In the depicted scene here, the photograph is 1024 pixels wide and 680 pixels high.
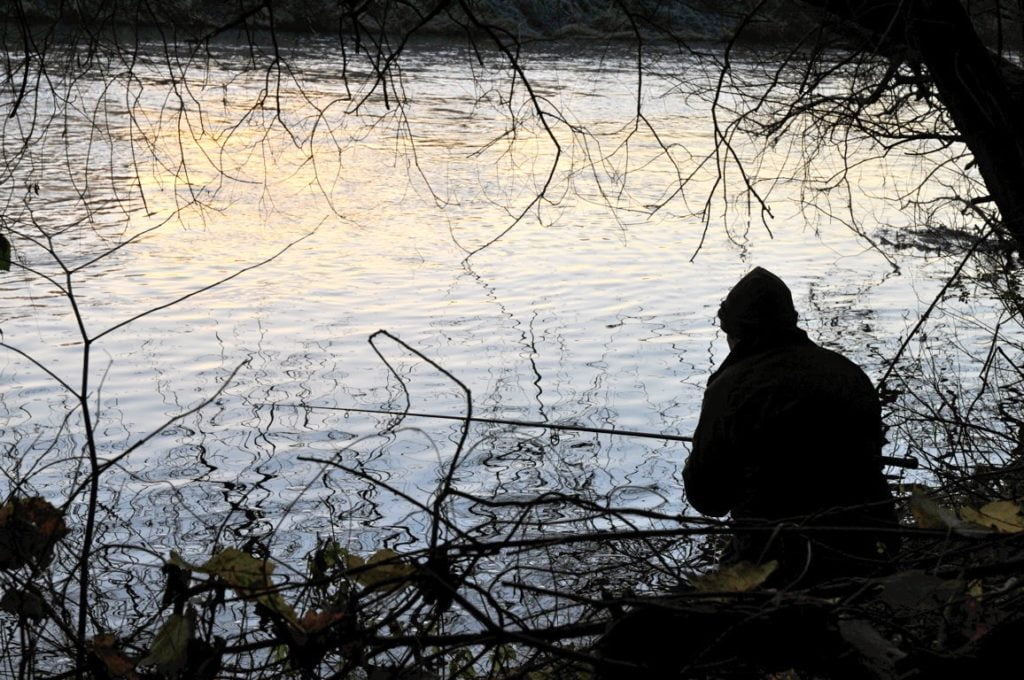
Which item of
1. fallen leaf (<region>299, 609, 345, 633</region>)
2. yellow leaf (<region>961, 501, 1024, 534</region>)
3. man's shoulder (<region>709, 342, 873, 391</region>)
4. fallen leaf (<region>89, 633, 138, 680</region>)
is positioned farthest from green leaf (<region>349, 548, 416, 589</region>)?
man's shoulder (<region>709, 342, 873, 391</region>)

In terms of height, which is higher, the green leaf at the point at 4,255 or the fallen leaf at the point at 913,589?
the green leaf at the point at 4,255

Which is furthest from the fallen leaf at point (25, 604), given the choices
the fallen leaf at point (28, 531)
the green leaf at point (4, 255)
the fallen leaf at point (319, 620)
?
the green leaf at point (4, 255)

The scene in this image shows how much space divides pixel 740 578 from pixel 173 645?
88 cm

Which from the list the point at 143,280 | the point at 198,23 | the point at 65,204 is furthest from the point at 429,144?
the point at 198,23

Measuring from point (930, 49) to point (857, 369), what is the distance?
1.78m

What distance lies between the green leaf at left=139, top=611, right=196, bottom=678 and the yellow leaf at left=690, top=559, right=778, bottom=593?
2.65 feet

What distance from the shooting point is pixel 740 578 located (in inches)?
78.1

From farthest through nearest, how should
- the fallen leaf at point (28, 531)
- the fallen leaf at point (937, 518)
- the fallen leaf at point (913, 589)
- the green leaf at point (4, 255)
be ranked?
the green leaf at point (4, 255), the fallen leaf at point (28, 531), the fallen leaf at point (937, 518), the fallen leaf at point (913, 589)

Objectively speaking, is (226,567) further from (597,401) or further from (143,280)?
(143,280)

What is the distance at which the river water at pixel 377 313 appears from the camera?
718 cm

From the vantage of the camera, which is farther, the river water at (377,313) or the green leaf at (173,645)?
the river water at (377,313)

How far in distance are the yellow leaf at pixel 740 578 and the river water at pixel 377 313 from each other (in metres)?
2.15

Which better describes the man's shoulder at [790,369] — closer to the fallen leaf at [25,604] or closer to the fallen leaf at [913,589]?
the fallen leaf at [913,589]

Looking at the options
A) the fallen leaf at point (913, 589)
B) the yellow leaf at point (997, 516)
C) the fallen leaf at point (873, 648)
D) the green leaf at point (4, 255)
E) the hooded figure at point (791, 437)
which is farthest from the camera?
the hooded figure at point (791, 437)
